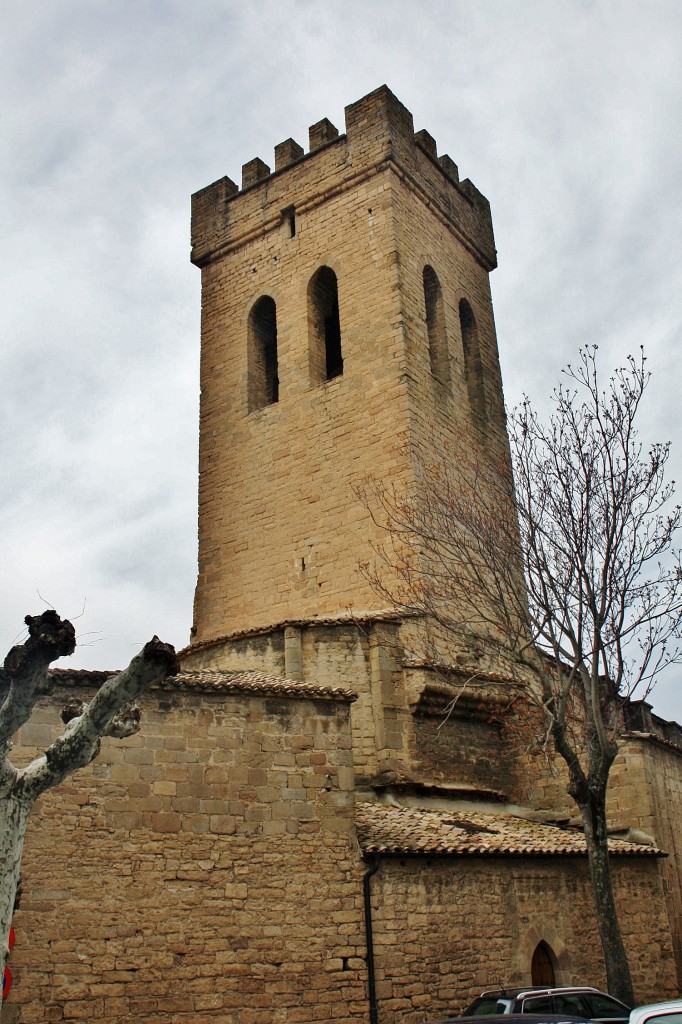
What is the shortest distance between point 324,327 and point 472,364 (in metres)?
3.37

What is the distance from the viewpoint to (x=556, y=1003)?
8.88 m

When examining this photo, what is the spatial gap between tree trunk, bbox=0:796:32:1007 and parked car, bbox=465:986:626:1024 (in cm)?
454

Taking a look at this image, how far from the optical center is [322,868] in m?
10.6

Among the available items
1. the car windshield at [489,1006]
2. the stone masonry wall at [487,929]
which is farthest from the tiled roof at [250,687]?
the car windshield at [489,1006]

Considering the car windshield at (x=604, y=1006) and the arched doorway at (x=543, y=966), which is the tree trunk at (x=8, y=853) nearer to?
the car windshield at (x=604, y=1006)

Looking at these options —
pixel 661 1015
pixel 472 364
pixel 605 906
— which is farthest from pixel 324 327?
pixel 661 1015

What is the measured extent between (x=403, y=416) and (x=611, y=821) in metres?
7.56

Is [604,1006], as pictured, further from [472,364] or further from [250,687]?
[472,364]

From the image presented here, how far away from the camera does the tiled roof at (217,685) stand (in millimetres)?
10352

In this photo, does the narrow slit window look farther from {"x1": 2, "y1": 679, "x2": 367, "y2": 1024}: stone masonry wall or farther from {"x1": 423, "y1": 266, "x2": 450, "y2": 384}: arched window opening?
{"x1": 2, "y1": 679, "x2": 367, "y2": 1024}: stone masonry wall

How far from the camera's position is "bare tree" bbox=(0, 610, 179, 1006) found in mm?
6246

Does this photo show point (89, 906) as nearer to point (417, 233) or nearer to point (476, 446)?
point (476, 446)

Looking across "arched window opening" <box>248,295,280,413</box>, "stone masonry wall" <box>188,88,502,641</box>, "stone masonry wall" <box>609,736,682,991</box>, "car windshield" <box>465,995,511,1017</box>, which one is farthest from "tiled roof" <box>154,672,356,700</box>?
"arched window opening" <box>248,295,280,413</box>

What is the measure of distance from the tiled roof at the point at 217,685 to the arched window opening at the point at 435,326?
358 inches
